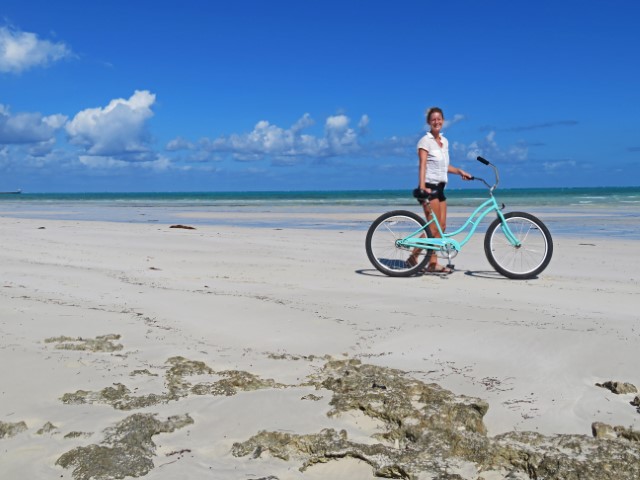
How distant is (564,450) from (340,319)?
228 cm

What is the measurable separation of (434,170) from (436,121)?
575mm

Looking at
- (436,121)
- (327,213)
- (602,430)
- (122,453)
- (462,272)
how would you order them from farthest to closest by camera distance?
1. (327,213)
2. (462,272)
3. (436,121)
4. (602,430)
5. (122,453)

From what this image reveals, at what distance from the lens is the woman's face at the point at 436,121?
22.9 ft

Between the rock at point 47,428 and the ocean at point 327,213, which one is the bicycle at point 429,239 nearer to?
the rock at point 47,428

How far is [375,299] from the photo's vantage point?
17.4ft

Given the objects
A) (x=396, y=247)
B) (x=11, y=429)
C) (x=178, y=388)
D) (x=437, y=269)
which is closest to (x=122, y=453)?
(x=11, y=429)

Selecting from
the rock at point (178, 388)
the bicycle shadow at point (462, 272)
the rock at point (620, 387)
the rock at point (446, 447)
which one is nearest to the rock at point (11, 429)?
the rock at point (178, 388)

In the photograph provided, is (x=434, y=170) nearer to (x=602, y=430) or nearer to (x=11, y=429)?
(x=602, y=430)

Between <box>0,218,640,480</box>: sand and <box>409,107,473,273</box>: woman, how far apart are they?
620mm

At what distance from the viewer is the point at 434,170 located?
23.2 feet

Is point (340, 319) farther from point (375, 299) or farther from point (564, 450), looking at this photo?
point (564, 450)

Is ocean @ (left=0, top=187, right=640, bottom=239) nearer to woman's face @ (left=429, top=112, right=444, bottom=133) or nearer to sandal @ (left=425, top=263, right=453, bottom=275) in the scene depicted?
sandal @ (left=425, top=263, right=453, bottom=275)

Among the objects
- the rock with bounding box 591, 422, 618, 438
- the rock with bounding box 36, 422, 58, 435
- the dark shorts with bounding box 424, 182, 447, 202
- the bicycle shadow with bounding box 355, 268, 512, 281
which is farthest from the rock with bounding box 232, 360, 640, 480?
the dark shorts with bounding box 424, 182, 447, 202

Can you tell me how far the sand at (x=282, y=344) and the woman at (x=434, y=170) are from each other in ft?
2.03
